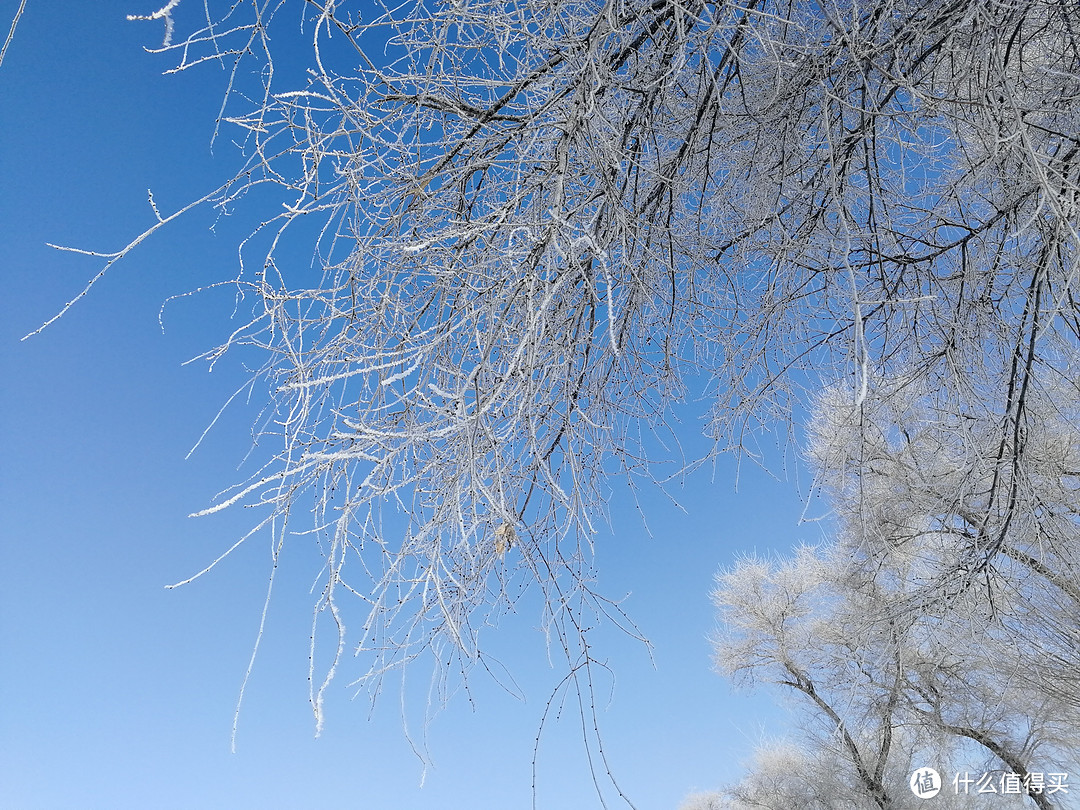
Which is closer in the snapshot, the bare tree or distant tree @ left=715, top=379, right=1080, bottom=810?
distant tree @ left=715, top=379, right=1080, bottom=810

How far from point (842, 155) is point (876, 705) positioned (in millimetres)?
7278

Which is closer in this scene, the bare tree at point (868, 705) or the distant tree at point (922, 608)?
the distant tree at point (922, 608)

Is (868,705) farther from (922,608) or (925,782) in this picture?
(922,608)

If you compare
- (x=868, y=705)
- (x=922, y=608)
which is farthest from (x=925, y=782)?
(x=922, y=608)

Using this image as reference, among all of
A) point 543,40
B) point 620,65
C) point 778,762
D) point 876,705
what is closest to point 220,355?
point 543,40

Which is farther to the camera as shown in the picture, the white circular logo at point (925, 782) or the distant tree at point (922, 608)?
the white circular logo at point (925, 782)

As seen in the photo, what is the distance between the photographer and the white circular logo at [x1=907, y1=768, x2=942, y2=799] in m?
8.02

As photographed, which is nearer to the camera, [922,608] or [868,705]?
[922,608]

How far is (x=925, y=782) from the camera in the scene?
326 inches

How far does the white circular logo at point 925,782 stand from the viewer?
8.02m

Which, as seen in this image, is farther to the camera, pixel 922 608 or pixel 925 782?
pixel 925 782

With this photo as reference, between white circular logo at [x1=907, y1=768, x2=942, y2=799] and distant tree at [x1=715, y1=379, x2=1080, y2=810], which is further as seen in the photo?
white circular logo at [x1=907, y1=768, x2=942, y2=799]

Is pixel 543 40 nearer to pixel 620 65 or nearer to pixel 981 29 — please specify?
pixel 620 65

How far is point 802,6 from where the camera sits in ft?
8.45
